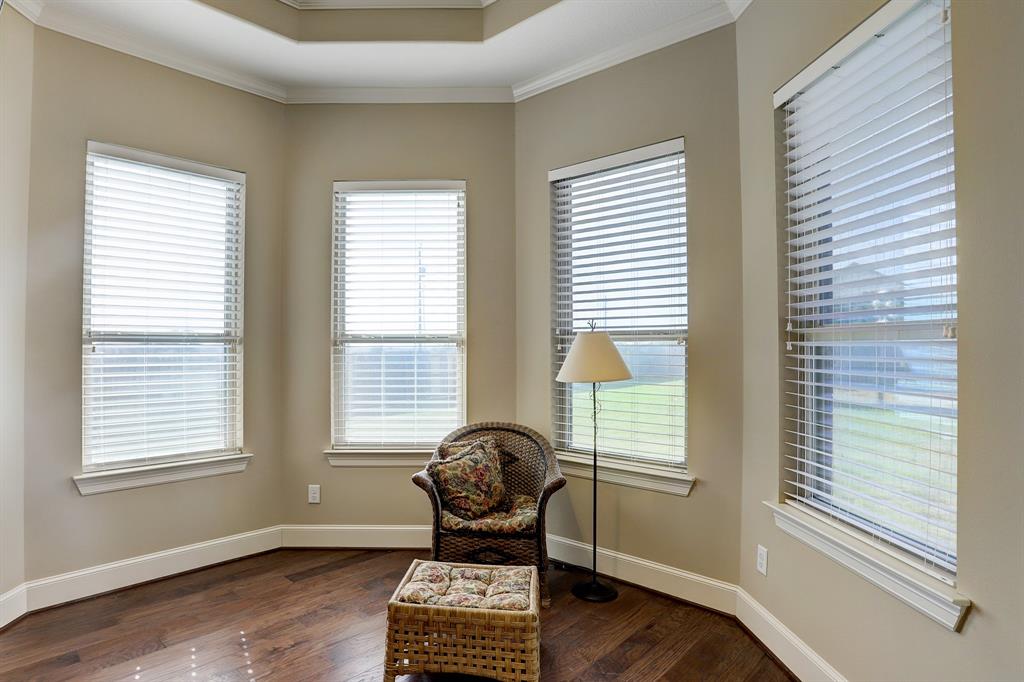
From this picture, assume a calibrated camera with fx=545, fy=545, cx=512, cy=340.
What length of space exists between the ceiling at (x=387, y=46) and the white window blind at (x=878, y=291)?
0.98 m

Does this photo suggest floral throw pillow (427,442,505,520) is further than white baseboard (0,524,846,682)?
Yes

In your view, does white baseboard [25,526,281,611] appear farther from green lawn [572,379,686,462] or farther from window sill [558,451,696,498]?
green lawn [572,379,686,462]

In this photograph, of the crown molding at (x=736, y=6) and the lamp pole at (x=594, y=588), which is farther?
the lamp pole at (x=594, y=588)

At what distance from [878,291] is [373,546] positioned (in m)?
3.06

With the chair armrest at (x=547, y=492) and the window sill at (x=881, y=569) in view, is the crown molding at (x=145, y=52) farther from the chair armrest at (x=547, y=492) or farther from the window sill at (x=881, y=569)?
the window sill at (x=881, y=569)

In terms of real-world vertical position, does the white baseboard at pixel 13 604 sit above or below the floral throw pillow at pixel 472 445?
below

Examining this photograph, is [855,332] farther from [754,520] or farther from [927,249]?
[754,520]

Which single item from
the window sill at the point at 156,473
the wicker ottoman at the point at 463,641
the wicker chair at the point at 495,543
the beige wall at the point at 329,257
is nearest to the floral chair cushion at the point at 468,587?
the wicker ottoman at the point at 463,641

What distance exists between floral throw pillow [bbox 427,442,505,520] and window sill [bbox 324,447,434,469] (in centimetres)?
64

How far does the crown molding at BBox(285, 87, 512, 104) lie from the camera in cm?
348

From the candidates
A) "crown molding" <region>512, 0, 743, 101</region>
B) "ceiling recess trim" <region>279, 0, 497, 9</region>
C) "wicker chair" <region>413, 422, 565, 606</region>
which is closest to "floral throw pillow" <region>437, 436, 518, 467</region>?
"wicker chair" <region>413, 422, 565, 606</region>

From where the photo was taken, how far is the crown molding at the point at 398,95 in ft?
11.4

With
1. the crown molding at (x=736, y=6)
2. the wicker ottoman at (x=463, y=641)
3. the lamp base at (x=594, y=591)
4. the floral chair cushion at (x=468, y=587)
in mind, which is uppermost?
the crown molding at (x=736, y=6)

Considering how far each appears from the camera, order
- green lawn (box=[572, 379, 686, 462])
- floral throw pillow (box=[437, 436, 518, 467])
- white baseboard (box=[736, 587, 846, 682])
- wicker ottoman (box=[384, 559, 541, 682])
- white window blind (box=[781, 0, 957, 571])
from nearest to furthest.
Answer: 1. white window blind (box=[781, 0, 957, 571])
2. wicker ottoman (box=[384, 559, 541, 682])
3. white baseboard (box=[736, 587, 846, 682])
4. green lawn (box=[572, 379, 686, 462])
5. floral throw pillow (box=[437, 436, 518, 467])
